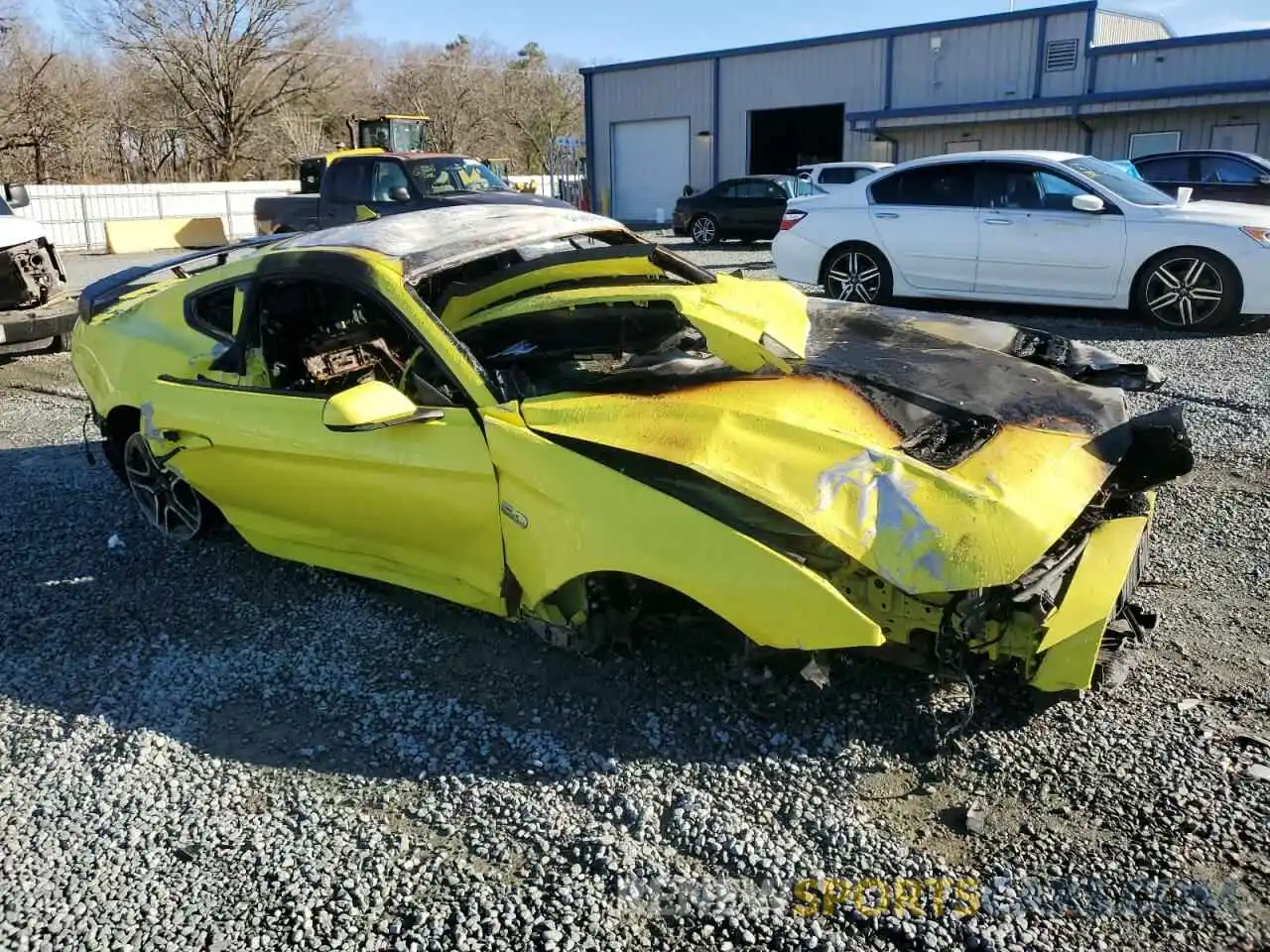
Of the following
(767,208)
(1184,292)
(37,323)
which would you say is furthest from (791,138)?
(37,323)

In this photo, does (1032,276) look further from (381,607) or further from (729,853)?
(729,853)

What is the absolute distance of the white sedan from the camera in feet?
28.6

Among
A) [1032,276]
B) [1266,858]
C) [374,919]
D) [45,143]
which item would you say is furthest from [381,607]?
[45,143]

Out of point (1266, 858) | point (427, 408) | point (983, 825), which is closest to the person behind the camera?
point (1266, 858)

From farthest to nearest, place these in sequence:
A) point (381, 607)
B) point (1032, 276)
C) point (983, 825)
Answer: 1. point (1032, 276)
2. point (381, 607)
3. point (983, 825)

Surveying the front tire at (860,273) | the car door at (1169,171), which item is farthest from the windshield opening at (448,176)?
the car door at (1169,171)

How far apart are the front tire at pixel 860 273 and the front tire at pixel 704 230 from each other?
366 inches

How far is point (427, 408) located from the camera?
136 inches

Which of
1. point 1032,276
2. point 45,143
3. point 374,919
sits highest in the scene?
point 45,143

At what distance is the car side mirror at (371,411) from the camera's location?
127 inches

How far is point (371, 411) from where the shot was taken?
10.8ft

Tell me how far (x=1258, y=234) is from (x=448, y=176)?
365 inches

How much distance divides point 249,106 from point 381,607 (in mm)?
46619

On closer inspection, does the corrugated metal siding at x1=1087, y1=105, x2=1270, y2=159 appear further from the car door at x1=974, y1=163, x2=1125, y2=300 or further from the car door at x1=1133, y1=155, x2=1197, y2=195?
the car door at x1=974, y1=163, x2=1125, y2=300
